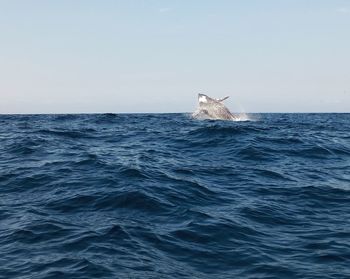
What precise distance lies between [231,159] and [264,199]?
659 centimetres

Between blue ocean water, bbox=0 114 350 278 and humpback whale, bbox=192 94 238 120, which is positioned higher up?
humpback whale, bbox=192 94 238 120

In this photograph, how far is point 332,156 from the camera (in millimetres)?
23094

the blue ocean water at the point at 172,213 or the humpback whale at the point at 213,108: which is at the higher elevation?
the humpback whale at the point at 213,108

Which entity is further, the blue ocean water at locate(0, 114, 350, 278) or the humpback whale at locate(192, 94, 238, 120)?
the humpback whale at locate(192, 94, 238, 120)

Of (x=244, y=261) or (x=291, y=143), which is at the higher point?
(x=291, y=143)

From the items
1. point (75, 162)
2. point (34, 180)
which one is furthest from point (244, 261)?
point (75, 162)

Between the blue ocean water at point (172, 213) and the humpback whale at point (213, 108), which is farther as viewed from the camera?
the humpback whale at point (213, 108)

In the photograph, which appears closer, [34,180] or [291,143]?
[34,180]

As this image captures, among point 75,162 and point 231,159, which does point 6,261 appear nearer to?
point 75,162

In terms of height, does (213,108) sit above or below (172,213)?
above

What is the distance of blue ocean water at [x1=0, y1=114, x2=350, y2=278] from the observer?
912 centimetres

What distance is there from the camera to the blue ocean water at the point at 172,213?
9.12 meters

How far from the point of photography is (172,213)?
12633mm

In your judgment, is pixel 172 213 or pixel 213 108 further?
pixel 213 108
